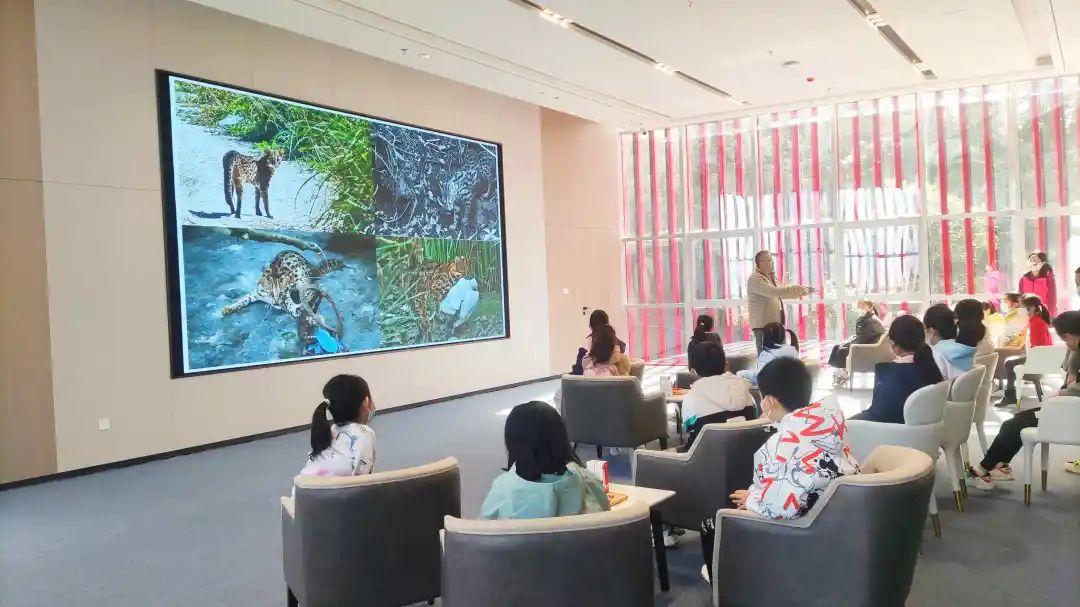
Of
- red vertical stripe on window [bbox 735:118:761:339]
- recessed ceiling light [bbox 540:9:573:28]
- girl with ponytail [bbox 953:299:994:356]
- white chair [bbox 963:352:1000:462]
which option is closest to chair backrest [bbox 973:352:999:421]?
white chair [bbox 963:352:1000:462]

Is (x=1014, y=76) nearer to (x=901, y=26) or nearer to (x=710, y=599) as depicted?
(x=901, y=26)

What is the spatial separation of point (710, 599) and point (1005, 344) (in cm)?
716

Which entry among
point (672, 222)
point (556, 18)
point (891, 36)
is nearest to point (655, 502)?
point (556, 18)

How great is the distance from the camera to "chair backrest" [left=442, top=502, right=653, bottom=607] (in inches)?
88.7

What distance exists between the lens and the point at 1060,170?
10.8m

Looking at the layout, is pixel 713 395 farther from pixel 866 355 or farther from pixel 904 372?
pixel 866 355

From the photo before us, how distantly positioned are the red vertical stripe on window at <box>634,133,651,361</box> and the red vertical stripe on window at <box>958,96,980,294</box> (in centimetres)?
536

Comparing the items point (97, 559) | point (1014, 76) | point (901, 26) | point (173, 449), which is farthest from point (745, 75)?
point (97, 559)

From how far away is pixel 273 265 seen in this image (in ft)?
27.1

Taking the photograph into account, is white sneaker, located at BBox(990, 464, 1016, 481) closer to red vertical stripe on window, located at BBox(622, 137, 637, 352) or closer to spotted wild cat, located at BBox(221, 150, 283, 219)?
spotted wild cat, located at BBox(221, 150, 283, 219)

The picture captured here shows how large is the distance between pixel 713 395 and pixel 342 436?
7.99 feet

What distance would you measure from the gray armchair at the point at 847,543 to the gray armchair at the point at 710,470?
0.90m

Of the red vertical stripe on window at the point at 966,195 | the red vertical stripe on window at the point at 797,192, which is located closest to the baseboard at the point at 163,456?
the red vertical stripe on window at the point at 797,192

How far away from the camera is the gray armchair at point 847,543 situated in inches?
101
